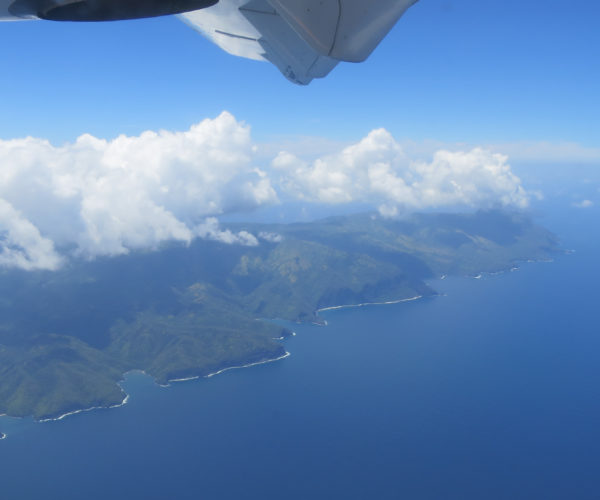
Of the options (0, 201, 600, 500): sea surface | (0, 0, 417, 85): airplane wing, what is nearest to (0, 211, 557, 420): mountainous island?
(0, 201, 600, 500): sea surface

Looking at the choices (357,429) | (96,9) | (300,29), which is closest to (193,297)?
(357,429)

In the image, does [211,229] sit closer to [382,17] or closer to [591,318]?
[591,318]

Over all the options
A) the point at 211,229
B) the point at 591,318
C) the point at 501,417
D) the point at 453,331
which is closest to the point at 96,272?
the point at 211,229

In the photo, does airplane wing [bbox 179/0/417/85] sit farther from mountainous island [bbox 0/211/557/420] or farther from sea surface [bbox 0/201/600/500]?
mountainous island [bbox 0/211/557/420]

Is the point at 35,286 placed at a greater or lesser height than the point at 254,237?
lesser

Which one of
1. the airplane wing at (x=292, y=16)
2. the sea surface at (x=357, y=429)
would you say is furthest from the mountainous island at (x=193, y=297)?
the airplane wing at (x=292, y=16)

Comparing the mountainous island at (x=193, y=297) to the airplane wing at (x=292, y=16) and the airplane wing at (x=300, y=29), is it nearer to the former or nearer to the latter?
the airplane wing at (x=300, y=29)
